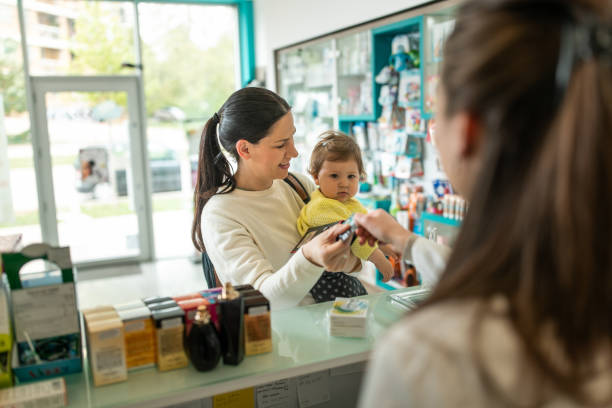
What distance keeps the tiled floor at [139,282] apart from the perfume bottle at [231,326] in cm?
384

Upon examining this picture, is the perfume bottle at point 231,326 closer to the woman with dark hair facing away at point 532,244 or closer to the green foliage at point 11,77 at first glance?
the woman with dark hair facing away at point 532,244

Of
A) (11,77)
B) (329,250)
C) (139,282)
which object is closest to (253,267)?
(329,250)

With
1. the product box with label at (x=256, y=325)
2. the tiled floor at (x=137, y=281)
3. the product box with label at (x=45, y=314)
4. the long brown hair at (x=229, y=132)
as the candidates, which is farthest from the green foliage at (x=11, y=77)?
the product box with label at (x=256, y=325)

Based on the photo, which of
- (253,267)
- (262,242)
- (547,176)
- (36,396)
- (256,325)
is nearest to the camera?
(547,176)

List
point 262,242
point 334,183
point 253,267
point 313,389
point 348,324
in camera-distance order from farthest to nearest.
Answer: point 334,183, point 262,242, point 253,267, point 313,389, point 348,324

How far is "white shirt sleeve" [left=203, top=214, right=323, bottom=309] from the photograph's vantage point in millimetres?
1789

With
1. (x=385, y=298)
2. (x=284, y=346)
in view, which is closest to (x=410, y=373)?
(x=284, y=346)

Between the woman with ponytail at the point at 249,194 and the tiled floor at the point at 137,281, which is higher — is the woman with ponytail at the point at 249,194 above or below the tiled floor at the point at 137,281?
above

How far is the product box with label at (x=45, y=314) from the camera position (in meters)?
1.30

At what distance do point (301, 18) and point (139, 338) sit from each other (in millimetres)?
4978

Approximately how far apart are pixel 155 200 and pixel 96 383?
5.72 m

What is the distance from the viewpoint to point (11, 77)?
5848mm

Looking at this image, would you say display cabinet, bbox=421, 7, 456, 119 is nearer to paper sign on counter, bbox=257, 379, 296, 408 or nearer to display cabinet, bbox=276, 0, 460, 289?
display cabinet, bbox=276, 0, 460, 289

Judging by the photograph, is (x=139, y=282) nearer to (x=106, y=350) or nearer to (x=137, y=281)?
(x=137, y=281)
